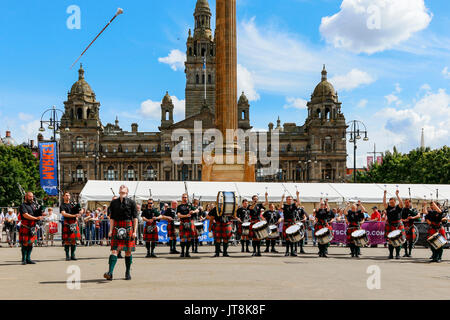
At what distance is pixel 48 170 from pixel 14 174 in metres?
37.7

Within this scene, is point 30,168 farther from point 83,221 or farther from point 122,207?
point 122,207

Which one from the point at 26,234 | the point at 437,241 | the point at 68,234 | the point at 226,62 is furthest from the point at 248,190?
the point at 26,234

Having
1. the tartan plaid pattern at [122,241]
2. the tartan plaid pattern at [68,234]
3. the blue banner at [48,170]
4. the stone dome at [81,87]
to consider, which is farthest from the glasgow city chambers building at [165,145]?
the tartan plaid pattern at [122,241]

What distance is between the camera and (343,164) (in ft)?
333

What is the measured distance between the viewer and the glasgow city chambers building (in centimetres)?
10162

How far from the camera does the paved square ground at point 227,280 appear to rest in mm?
8227

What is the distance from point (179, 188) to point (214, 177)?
27.1 feet

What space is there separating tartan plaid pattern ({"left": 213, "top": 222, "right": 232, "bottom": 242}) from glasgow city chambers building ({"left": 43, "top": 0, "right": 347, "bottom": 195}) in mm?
82825

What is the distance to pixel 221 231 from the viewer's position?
16.4 metres

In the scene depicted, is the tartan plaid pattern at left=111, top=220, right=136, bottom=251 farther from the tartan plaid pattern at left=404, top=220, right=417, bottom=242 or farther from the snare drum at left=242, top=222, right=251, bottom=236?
the tartan plaid pattern at left=404, top=220, right=417, bottom=242

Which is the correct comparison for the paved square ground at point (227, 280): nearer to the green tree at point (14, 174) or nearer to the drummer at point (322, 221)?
the drummer at point (322, 221)

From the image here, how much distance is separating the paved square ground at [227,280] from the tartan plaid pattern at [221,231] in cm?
181

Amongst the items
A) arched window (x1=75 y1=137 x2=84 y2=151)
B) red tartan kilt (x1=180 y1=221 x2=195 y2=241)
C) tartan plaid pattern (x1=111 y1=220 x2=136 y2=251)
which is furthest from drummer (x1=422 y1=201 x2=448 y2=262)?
arched window (x1=75 y1=137 x2=84 y2=151)

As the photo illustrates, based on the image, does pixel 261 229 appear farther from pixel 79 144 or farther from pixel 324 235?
pixel 79 144
